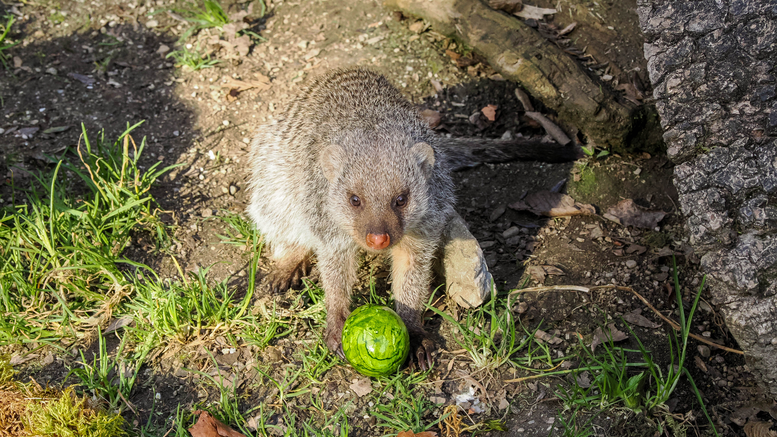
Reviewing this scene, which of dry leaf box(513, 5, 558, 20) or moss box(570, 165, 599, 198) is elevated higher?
dry leaf box(513, 5, 558, 20)

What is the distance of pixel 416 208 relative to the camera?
3742mm

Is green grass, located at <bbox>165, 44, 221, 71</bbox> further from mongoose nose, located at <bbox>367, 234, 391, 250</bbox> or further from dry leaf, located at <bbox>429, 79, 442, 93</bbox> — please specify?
mongoose nose, located at <bbox>367, 234, 391, 250</bbox>

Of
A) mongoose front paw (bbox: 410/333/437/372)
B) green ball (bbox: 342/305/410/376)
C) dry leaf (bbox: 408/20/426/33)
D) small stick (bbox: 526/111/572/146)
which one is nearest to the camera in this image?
green ball (bbox: 342/305/410/376)

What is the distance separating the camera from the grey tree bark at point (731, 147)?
124 inches

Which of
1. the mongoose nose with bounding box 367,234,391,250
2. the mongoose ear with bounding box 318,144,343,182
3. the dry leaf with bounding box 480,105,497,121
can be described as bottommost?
the dry leaf with bounding box 480,105,497,121

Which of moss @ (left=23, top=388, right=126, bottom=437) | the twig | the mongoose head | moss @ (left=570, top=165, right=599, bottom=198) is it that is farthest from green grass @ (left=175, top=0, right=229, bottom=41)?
the twig

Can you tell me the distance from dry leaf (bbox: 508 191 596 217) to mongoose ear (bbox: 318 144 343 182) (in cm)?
199

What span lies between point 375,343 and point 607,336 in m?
1.64

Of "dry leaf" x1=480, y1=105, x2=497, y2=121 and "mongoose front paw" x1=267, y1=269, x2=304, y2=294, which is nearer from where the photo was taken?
"mongoose front paw" x1=267, y1=269, x2=304, y2=294

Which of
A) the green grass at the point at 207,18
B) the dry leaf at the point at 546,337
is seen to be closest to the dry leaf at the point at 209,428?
the dry leaf at the point at 546,337

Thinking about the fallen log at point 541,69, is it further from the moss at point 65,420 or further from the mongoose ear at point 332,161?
the moss at point 65,420

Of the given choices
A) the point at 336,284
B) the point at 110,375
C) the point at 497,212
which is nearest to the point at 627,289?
the point at 497,212

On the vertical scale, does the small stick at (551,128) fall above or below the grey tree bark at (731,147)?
below

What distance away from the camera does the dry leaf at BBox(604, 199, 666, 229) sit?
4.77m
